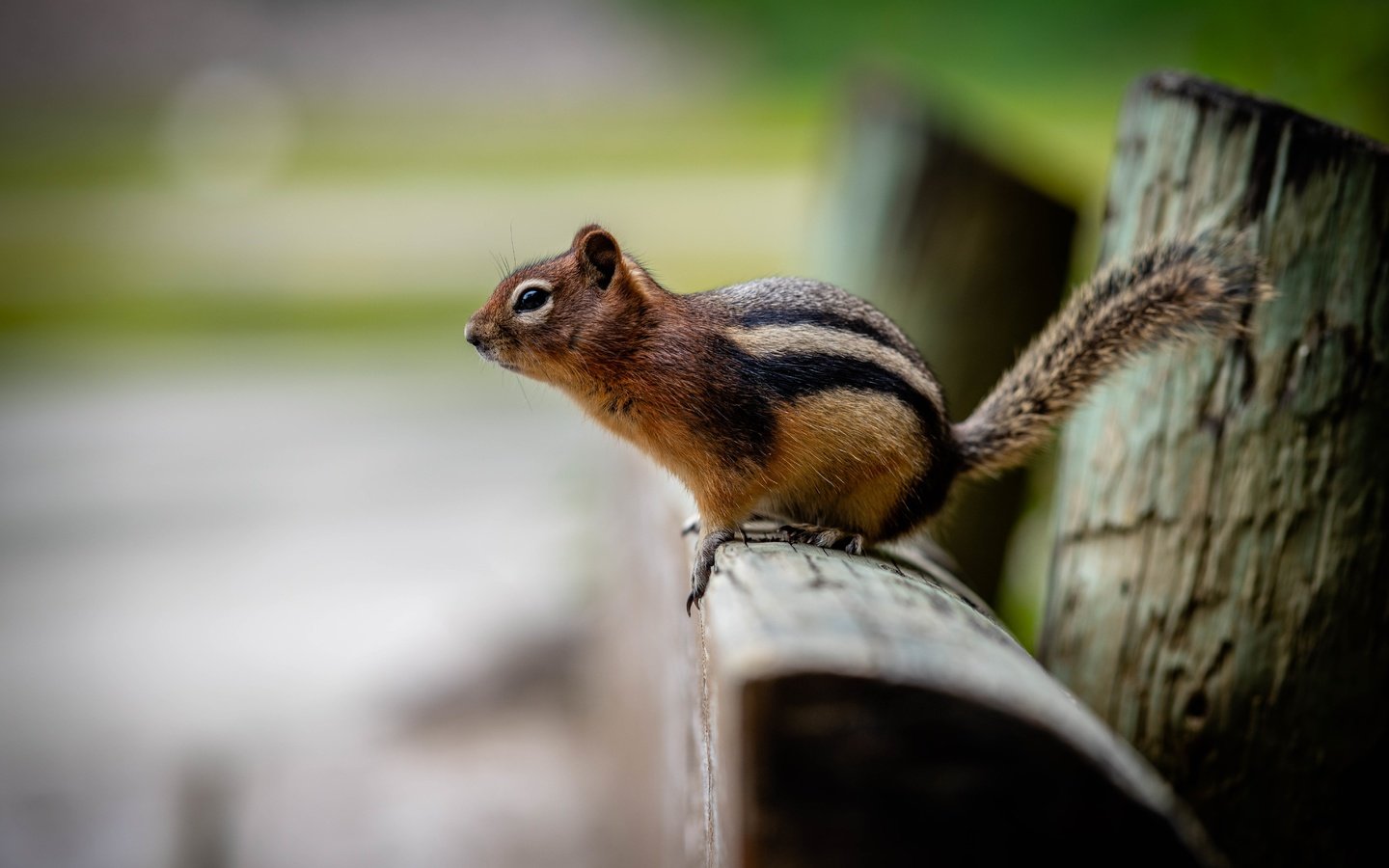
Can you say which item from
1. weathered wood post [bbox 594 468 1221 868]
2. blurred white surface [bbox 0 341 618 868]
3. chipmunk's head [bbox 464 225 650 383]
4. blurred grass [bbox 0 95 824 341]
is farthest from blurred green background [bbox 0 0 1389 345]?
weathered wood post [bbox 594 468 1221 868]

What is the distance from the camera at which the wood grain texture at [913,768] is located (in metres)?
0.92

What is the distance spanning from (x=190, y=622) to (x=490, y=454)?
2562 mm

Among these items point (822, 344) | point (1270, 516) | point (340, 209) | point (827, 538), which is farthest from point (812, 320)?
point (340, 209)

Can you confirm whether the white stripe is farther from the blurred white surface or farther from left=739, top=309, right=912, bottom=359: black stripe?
the blurred white surface

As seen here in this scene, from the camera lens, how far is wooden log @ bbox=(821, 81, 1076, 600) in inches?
109

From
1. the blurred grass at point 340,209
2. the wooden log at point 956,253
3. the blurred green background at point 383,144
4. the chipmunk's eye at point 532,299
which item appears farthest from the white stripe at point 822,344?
the blurred grass at point 340,209

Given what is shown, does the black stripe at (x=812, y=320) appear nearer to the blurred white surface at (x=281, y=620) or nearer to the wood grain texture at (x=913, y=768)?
the wood grain texture at (x=913, y=768)

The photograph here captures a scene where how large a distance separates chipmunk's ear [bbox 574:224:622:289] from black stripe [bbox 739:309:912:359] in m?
0.27

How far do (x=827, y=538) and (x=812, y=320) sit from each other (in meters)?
0.33

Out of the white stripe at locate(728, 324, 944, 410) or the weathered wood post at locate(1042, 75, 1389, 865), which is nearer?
the weathered wood post at locate(1042, 75, 1389, 865)

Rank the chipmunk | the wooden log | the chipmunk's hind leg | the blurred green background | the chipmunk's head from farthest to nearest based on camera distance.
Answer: the blurred green background, the wooden log, the chipmunk's head, the chipmunk, the chipmunk's hind leg

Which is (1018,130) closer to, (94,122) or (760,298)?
(760,298)

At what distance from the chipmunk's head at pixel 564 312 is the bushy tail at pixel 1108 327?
60 cm

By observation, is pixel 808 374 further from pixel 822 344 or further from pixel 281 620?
pixel 281 620
